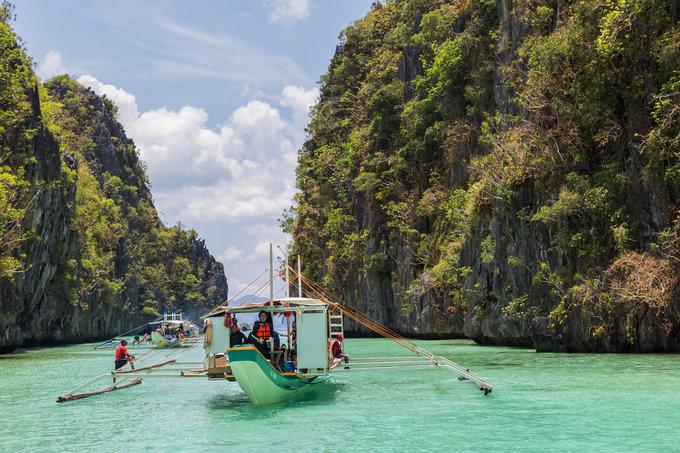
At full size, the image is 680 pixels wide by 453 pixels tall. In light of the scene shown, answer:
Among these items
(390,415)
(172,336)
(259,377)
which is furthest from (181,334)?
(390,415)

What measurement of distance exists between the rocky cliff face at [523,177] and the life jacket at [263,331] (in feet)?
43.5

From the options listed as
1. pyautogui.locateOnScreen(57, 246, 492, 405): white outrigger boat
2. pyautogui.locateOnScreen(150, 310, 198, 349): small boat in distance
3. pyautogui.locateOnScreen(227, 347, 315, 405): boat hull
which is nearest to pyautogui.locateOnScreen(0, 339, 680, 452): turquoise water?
pyautogui.locateOnScreen(227, 347, 315, 405): boat hull

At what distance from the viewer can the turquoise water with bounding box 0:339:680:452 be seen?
11.9 m

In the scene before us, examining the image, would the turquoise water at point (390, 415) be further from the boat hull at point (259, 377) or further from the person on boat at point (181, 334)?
the person on boat at point (181, 334)

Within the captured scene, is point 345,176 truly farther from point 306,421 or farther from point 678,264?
point 306,421

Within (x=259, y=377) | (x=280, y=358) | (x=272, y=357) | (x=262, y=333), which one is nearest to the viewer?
(x=259, y=377)

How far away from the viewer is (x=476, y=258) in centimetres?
3516

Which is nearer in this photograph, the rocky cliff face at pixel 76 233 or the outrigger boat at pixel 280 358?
the outrigger boat at pixel 280 358

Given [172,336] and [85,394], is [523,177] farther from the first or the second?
[172,336]

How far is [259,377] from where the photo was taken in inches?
603

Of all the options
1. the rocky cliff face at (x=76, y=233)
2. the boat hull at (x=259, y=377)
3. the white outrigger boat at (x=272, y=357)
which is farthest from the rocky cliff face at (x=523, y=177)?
the rocky cliff face at (x=76, y=233)

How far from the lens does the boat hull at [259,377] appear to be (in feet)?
48.8

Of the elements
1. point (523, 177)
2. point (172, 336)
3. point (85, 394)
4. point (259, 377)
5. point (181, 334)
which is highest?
point (523, 177)

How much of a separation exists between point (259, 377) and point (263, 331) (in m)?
1.75
